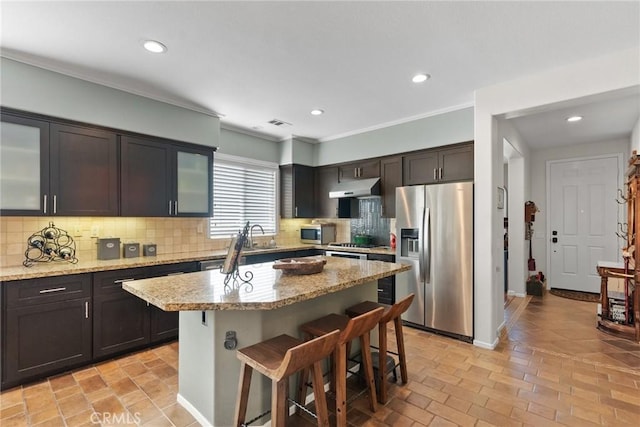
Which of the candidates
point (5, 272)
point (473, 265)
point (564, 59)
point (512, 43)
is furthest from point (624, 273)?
point (5, 272)

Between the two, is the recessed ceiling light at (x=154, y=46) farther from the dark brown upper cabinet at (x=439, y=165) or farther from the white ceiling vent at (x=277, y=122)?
the dark brown upper cabinet at (x=439, y=165)

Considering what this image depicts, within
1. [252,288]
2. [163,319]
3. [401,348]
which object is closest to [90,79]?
[163,319]

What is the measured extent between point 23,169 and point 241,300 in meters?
2.55

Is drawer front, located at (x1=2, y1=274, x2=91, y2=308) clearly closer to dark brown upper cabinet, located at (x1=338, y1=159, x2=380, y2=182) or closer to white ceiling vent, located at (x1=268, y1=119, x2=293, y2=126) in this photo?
white ceiling vent, located at (x1=268, y1=119, x2=293, y2=126)

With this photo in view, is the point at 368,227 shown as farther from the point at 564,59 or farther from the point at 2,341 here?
the point at 2,341

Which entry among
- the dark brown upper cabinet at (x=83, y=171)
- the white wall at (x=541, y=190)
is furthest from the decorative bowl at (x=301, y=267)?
the white wall at (x=541, y=190)

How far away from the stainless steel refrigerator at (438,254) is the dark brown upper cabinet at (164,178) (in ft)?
8.38

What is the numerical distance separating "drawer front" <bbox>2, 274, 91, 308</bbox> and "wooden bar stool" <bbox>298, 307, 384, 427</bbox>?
2100 mm

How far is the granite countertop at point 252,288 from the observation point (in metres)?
1.66

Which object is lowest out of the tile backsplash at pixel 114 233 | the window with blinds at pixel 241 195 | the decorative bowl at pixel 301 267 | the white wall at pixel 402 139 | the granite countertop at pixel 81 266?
the granite countertop at pixel 81 266

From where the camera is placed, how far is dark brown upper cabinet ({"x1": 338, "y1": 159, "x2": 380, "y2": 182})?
4777 mm

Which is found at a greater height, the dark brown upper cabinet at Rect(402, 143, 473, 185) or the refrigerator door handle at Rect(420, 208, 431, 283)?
the dark brown upper cabinet at Rect(402, 143, 473, 185)

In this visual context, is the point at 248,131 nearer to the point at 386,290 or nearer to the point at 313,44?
the point at 313,44

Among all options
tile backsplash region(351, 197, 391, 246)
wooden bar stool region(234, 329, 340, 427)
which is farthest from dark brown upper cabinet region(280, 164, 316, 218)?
wooden bar stool region(234, 329, 340, 427)
